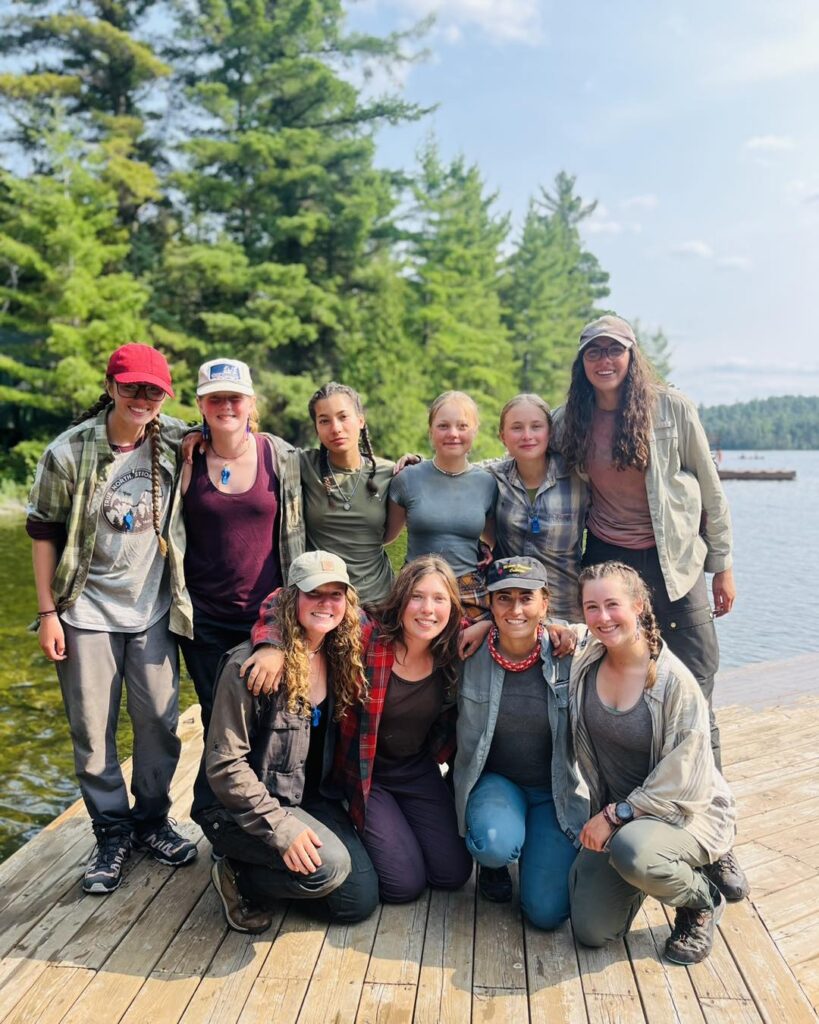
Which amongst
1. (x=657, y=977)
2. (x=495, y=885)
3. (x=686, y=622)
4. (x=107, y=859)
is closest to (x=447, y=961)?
(x=495, y=885)

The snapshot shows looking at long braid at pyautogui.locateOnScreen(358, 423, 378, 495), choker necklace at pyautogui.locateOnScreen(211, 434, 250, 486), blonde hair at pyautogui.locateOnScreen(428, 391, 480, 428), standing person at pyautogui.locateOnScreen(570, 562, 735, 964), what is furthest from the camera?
long braid at pyautogui.locateOnScreen(358, 423, 378, 495)

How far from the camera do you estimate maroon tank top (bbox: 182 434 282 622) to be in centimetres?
373

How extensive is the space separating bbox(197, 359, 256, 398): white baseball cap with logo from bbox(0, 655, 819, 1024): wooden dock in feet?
6.75

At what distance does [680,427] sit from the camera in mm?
3867

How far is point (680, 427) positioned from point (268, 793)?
2.34m

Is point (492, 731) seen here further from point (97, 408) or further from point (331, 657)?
point (97, 408)

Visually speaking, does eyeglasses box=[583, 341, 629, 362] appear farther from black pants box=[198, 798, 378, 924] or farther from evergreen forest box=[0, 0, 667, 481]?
evergreen forest box=[0, 0, 667, 481]

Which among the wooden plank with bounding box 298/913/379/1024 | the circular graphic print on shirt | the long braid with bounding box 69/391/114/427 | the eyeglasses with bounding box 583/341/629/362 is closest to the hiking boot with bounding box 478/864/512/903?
the wooden plank with bounding box 298/913/379/1024

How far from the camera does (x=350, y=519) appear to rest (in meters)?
4.07

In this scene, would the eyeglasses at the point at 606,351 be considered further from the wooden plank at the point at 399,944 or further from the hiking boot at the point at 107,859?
the hiking boot at the point at 107,859

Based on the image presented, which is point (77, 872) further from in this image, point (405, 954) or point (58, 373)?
point (58, 373)

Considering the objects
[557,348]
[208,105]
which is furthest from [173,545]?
[557,348]

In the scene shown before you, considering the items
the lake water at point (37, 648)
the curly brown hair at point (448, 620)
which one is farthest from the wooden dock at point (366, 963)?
the lake water at point (37, 648)

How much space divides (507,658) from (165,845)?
1.72 metres
